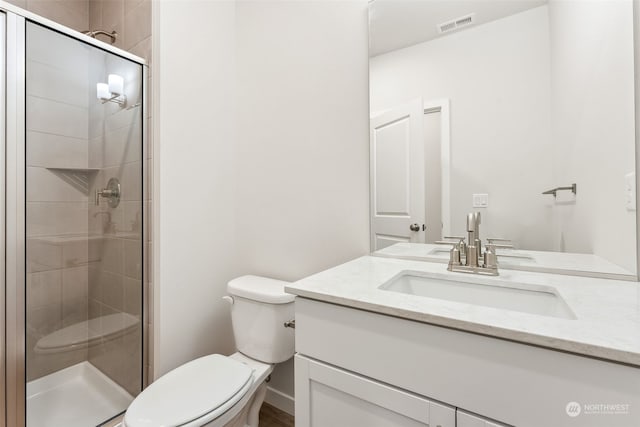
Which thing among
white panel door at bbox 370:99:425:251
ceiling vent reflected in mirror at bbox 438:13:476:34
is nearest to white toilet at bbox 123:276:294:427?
white panel door at bbox 370:99:425:251

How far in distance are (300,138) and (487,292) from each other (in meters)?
1.06

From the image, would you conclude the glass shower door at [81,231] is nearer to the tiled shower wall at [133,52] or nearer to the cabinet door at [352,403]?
the tiled shower wall at [133,52]

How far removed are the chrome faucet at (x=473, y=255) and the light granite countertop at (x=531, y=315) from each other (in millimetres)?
40

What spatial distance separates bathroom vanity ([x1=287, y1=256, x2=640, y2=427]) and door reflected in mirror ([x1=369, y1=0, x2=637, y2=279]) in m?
0.18

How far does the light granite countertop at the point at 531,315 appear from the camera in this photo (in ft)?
1.68

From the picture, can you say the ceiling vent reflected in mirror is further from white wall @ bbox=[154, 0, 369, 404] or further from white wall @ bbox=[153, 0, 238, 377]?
white wall @ bbox=[153, 0, 238, 377]

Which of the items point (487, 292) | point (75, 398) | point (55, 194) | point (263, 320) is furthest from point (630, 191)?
point (75, 398)

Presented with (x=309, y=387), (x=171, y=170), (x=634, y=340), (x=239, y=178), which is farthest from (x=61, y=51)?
(x=634, y=340)

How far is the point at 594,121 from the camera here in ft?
3.09

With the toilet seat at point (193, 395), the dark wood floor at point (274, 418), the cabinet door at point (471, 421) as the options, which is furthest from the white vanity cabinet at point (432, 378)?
the dark wood floor at point (274, 418)

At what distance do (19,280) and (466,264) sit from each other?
1.71 metres

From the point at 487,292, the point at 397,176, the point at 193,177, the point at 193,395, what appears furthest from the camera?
the point at 193,177

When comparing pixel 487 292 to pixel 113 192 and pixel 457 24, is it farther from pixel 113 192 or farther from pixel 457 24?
pixel 113 192

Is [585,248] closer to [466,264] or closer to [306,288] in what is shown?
[466,264]
